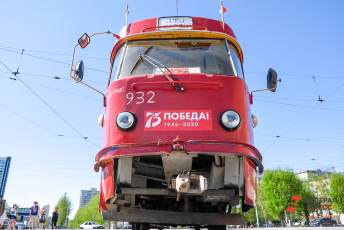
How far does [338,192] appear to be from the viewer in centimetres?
6781

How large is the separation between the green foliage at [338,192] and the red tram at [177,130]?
68632mm

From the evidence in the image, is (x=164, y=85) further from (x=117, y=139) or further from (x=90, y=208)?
(x=90, y=208)

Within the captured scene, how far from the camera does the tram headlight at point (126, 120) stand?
5.57 m

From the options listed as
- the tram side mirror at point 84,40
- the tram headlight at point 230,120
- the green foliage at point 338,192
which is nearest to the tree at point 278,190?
the green foliage at point 338,192

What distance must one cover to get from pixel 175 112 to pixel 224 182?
124cm

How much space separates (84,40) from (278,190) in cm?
6681

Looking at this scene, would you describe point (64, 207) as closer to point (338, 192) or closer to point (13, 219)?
point (338, 192)

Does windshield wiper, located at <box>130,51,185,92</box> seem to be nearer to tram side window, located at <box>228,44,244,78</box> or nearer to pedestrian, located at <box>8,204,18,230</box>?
tram side window, located at <box>228,44,244,78</box>

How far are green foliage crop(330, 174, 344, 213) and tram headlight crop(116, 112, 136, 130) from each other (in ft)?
230

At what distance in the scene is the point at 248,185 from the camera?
555 centimetres

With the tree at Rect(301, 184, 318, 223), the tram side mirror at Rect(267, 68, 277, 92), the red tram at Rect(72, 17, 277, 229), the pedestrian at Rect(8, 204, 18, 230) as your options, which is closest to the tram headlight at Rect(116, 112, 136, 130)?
the red tram at Rect(72, 17, 277, 229)

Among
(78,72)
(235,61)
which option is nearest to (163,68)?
(235,61)

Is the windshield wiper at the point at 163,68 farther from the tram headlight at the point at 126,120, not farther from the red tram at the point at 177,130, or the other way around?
the tram headlight at the point at 126,120

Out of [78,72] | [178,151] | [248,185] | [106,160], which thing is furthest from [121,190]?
[78,72]
